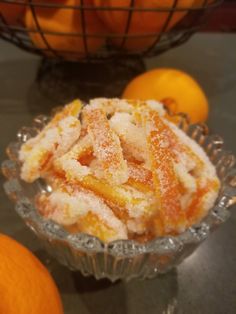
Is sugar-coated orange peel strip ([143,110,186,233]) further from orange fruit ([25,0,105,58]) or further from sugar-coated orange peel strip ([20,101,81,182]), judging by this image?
orange fruit ([25,0,105,58])

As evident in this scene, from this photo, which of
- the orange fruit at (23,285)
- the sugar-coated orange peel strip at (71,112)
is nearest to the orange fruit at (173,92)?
the sugar-coated orange peel strip at (71,112)

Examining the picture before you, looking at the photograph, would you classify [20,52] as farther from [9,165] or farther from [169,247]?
[169,247]

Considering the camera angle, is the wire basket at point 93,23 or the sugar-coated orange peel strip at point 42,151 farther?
the wire basket at point 93,23

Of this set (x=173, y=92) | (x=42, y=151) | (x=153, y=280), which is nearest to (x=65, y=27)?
(x=173, y=92)

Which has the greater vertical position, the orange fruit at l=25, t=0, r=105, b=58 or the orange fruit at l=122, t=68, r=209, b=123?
the orange fruit at l=25, t=0, r=105, b=58

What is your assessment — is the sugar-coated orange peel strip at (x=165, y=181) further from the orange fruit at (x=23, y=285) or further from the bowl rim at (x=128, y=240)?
the orange fruit at (x=23, y=285)

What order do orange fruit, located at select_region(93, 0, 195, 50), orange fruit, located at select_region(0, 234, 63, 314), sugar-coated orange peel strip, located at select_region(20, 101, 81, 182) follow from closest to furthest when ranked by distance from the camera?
orange fruit, located at select_region(0, 234, 63, 314)
sugar-coated orange peel strip, located at select_region(20, 101, 81, 182)
orange fruit, located at select_region(93, 0, 195, 50)

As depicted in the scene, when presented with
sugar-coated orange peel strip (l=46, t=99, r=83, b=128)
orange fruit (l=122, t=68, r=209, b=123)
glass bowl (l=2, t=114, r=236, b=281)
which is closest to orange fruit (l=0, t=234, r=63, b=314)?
glass bowl (l=2, t=114, r=236, b=281)
